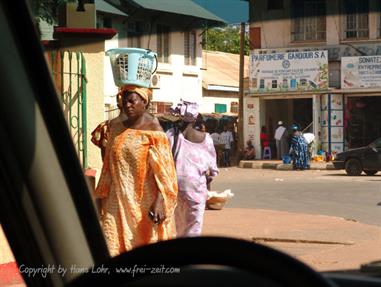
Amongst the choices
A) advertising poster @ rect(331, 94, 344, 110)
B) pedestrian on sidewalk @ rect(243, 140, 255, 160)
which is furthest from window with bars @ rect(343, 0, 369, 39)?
pedestrian on sidewalk @ rect(243, 140, 255, 160)

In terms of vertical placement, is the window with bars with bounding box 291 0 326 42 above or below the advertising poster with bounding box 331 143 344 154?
above

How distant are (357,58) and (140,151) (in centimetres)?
2505

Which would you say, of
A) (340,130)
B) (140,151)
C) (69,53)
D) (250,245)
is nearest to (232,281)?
(250,245)

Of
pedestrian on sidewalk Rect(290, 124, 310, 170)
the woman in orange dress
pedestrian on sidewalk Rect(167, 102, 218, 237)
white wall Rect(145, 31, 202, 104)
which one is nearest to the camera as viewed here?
the woman in orange dress

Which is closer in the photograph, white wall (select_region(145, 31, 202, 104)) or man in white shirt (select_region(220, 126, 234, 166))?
man in white shirt (select_region(220, 126, 234, 166))

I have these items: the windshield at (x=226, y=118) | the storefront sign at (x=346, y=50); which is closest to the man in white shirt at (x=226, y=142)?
the windshield at (x=226, y=118)

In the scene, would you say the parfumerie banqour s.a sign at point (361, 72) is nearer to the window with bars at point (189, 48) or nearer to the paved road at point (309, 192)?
the paved road at point (309, 192)

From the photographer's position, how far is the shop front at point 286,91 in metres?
30.2

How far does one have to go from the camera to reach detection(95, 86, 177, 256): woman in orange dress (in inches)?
213

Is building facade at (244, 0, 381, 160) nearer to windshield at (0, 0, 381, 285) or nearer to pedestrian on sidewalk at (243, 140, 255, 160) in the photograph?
windshield at (0, 0, 381, 285)

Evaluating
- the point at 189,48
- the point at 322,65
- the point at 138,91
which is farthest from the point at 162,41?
the point at 138,91

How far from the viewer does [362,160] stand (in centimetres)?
2328

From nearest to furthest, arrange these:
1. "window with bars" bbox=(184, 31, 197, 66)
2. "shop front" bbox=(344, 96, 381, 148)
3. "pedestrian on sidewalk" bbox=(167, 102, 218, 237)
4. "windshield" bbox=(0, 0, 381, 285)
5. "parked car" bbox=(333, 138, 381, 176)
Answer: "windshield" bbox=(0, 0, 381, 285) < "pedestrian on sidewalk" bbox=(167, 102, 218, 237) < "parked car" bbox=(333, 138, 381, 176) < "shop front" bbox=(344, 96, 381, 148) < "window with bars" bbox=(184, 31, 197, 66)

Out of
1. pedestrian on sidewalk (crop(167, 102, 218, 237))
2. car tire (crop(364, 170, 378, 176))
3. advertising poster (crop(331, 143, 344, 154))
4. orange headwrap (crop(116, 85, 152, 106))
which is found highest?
orange headwrap (crop(116, 85, 152, 106))
